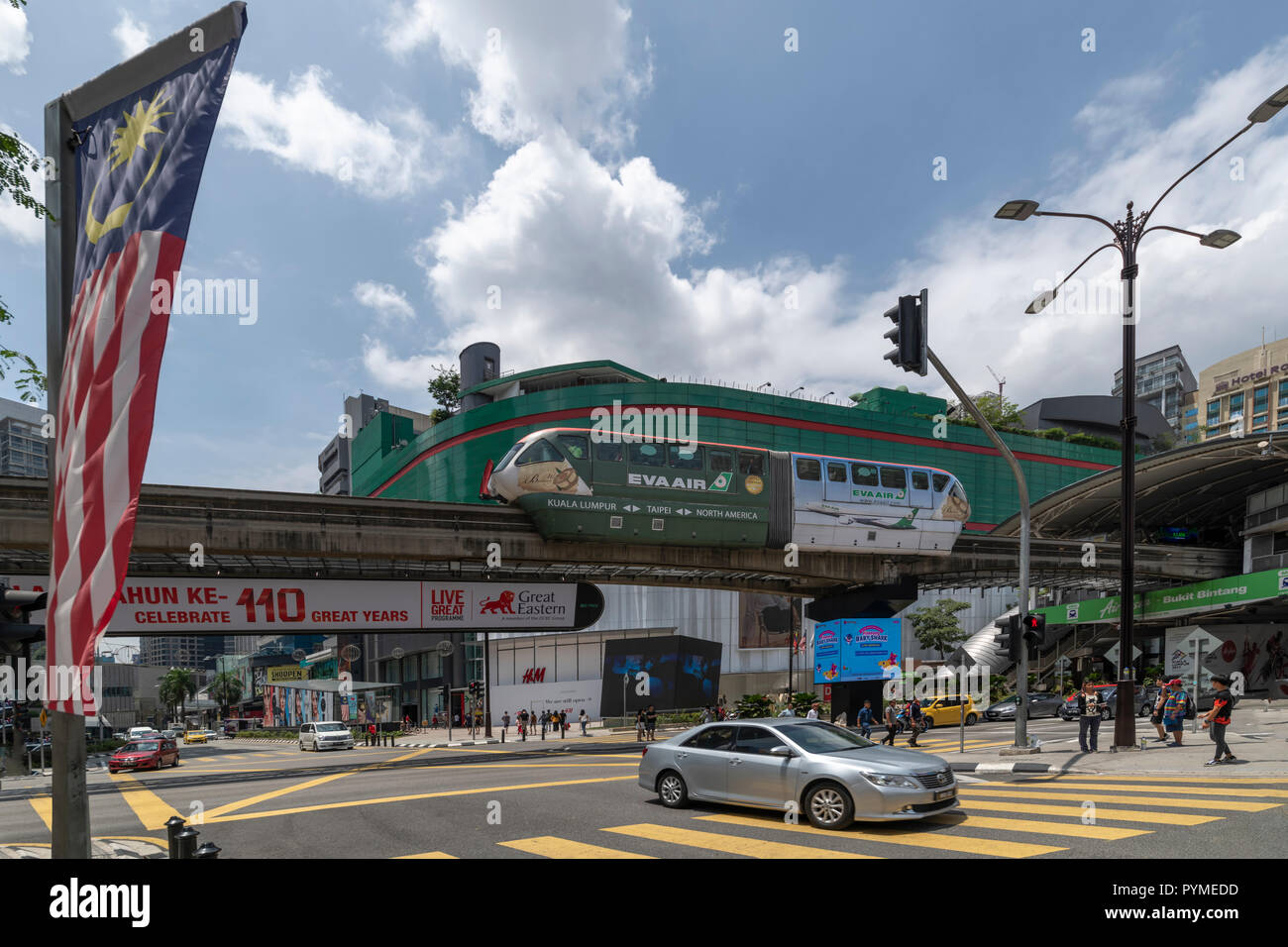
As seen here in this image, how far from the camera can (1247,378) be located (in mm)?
146000

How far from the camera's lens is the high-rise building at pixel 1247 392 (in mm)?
138375

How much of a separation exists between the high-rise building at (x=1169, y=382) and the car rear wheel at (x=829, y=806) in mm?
188743

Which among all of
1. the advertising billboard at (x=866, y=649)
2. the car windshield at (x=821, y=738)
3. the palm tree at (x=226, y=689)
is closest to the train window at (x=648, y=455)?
the advertising billboard at (x=866, y=649)

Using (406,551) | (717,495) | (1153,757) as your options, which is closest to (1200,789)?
(1153,757)

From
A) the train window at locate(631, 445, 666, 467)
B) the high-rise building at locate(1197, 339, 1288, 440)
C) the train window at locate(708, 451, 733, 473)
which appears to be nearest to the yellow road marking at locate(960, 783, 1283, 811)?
the train window at locate(631, 445, 666, 467)

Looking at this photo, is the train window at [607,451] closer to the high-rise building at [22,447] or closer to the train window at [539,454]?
the train window at [539,454]

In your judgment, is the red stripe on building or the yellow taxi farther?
the red stripe on building

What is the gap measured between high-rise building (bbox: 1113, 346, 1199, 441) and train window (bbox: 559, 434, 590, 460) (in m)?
177

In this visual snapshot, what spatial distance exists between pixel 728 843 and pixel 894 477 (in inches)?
944

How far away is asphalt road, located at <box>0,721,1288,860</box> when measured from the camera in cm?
882

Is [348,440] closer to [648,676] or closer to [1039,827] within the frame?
[648,676]

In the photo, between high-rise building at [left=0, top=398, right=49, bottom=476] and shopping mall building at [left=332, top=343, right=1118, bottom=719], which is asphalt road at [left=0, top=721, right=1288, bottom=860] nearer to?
shopping mall building at [left=332, top=343, right=1118, bottom=719]
